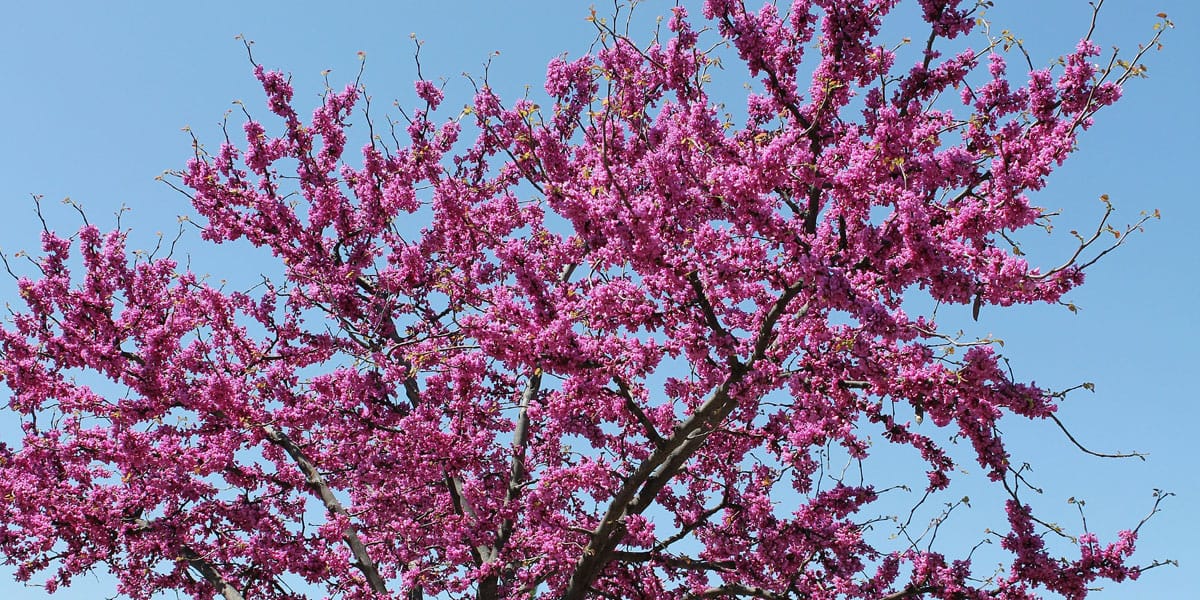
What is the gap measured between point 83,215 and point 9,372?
226cm

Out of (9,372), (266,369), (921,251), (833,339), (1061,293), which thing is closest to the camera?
(921,251)

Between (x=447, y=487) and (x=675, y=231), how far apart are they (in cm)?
638

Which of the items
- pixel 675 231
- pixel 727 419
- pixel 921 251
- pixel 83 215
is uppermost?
pixel 83 215

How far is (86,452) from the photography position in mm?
12234

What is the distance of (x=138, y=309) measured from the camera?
11984 millimetres

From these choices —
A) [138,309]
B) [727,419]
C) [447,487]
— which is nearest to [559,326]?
[727,419]

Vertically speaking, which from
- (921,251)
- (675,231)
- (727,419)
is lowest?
(921,251)

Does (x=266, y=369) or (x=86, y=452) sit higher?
(x=266, y=369)

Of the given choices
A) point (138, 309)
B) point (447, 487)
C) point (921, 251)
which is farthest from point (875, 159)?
point (138, 309)

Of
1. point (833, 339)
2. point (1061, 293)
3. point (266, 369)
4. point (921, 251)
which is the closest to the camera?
point (921, 251)

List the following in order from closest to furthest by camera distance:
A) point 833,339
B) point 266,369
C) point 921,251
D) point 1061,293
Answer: point 921,251, point 1061,293, point 833,339, point 266,369

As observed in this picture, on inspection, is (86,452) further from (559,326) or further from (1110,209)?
(1110,209)

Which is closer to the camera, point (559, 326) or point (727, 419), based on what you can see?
point (559, 326)

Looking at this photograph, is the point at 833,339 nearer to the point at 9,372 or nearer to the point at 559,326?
the point at 559,326
